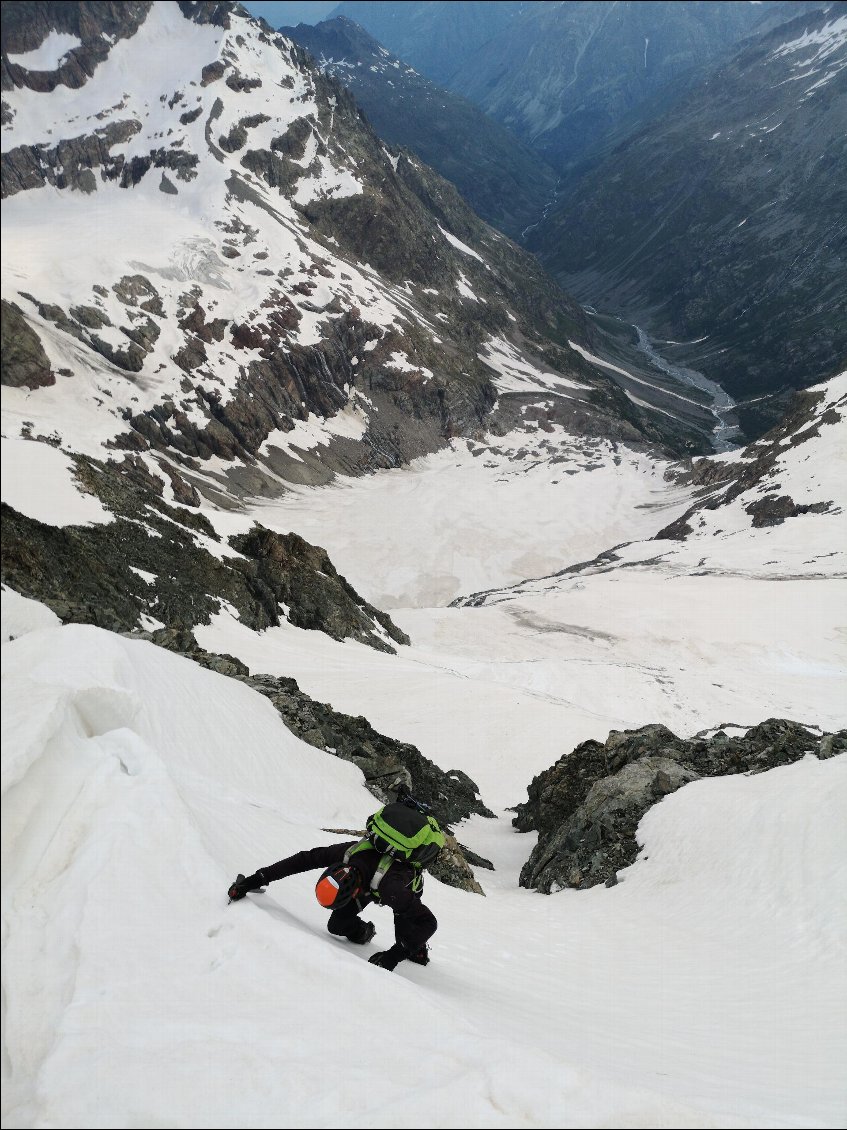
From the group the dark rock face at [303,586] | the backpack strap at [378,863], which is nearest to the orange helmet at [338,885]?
the backpack strap at [378,863]

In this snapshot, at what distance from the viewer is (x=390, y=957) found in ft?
21.5

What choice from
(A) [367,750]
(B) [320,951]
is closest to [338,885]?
(B) [320,951]

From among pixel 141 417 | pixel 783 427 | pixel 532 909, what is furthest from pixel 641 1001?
pixel 783 427

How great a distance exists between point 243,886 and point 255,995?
100 cm

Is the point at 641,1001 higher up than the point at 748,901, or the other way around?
the point at 748,901

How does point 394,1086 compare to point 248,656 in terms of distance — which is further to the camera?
point 248,656

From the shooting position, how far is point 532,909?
44.0ft

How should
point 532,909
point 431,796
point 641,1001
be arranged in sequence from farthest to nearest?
point 431,796, point 532,909, point 641,1001

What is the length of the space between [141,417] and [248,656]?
876 inches

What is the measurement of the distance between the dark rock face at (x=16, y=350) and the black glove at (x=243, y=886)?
3.91 m

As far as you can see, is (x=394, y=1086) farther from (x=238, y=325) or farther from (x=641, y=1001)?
(x=238, y=325)

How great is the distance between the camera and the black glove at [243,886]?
563cm

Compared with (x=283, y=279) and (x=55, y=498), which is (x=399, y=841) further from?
(x=283, y=279)

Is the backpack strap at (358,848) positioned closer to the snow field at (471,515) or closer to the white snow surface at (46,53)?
the white snow surface at (46,53)
